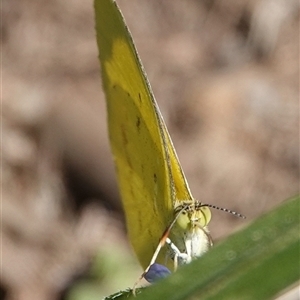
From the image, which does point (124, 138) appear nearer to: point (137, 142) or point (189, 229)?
point (137, 142)

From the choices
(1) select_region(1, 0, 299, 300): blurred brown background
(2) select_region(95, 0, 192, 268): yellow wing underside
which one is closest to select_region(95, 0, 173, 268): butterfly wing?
(2) select_region(95, 0, 192, 268): yellow wing underside

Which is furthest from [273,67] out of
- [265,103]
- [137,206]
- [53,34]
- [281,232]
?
[281,232]

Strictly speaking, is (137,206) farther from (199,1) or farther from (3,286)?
(199,1)

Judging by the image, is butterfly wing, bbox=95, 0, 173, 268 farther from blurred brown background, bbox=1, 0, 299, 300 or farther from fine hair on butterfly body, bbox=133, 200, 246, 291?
blurred brown background, bbox=1, 0, 299, 300

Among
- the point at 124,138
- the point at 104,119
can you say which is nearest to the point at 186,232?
the point at 124,138

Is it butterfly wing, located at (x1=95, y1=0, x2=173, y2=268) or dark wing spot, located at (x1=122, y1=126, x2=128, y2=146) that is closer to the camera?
butterfly wing, located at (x1=95, y1=0, x2=173, y2=268)

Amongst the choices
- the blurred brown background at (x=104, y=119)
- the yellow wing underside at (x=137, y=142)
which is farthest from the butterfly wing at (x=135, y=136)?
the blurred brown background at (x=104, y=119)

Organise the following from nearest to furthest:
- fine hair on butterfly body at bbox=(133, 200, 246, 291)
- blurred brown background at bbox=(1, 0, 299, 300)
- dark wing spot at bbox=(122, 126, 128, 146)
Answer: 1. fine hair on butterfly body at bbox=(133, 200, 246, 291)
2. dark wing spot at bbox=(122, 126, 128, 146)
3. blurred brown background at bbox=(1, 0, 299, 300)
